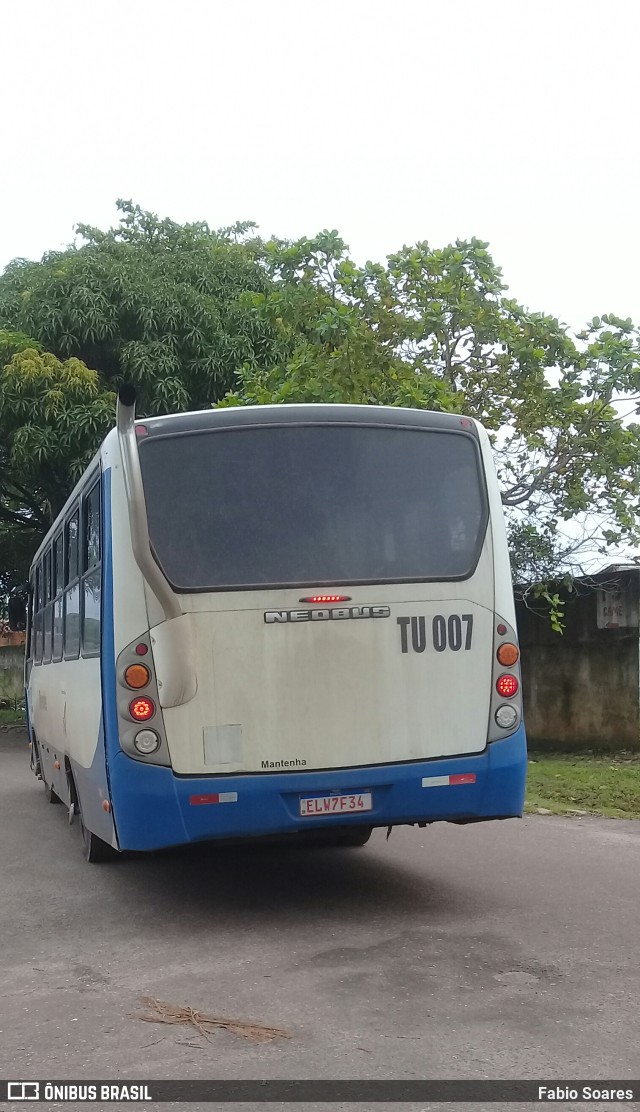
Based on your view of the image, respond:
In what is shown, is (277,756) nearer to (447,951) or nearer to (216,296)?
(447,951)

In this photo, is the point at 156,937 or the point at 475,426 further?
the point at 475,426

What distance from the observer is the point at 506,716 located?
7.17 meters

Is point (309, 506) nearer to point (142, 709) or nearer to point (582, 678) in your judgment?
point (142, 709)

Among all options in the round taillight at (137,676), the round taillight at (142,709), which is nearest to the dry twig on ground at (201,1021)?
the round taillight at (142,709)

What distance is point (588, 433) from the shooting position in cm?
1573

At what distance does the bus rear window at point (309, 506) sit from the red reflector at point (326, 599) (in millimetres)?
86

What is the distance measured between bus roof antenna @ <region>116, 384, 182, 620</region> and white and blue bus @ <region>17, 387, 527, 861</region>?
13 mm

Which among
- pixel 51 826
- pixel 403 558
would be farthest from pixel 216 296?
pixel 403 558

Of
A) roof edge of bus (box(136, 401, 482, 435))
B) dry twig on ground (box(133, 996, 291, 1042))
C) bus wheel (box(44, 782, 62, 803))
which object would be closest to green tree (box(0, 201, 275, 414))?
bus wheel (box(44, 782, 62, 803))

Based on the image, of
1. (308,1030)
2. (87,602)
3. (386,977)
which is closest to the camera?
(308,1030)

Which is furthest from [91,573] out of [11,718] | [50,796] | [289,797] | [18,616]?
[11,718]

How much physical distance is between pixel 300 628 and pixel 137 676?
37.2 inches

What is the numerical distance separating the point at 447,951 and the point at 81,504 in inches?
166

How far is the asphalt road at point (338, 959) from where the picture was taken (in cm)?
454
